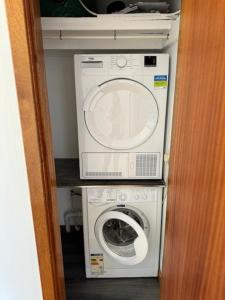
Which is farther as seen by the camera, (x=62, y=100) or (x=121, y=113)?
(x=62, y=100)

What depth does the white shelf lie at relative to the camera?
1434 mm

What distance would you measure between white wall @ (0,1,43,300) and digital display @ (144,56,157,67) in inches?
37.3

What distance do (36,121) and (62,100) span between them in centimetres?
133

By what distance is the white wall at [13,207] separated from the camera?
0.89m

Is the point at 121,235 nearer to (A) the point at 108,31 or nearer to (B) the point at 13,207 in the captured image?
(B) the point at 13,207

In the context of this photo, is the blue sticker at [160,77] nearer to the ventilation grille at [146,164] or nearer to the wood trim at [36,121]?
the ventilation grille at [146,164]

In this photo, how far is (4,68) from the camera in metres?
0.87

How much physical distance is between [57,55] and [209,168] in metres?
1.76

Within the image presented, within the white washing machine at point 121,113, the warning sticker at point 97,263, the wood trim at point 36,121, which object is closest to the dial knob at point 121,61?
the white washing machine at point 121,113

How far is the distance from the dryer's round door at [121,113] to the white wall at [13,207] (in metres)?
0.76

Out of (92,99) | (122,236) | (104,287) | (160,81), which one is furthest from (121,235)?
(160,81)

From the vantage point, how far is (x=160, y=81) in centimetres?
160

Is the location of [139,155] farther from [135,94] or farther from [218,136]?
[218,136]

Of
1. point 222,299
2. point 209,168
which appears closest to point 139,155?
point 209,168
